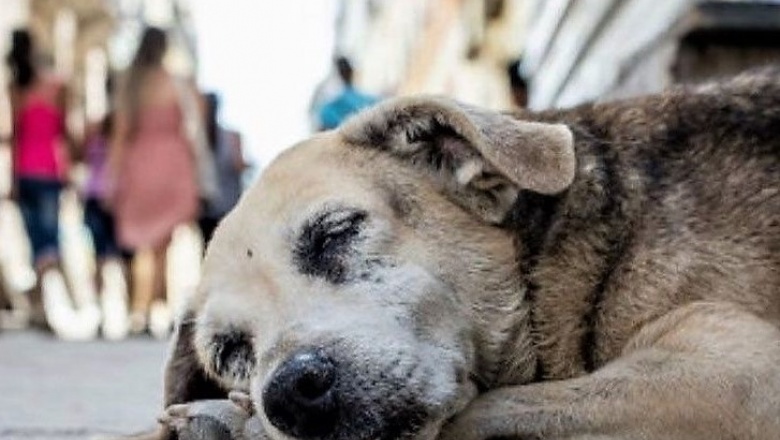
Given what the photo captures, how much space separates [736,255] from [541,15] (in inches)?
451

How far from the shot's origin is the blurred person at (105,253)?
12828 millimetres

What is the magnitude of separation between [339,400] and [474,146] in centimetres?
81

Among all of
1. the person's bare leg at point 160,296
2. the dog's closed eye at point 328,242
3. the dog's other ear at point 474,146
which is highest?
the dog's other ear at point 474,146

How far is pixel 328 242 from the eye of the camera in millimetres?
4121

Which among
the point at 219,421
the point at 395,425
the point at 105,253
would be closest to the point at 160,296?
the point at 105,253

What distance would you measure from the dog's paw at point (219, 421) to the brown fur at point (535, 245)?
0.13 metres

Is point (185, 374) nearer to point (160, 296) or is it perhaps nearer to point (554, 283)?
point (554, 283)

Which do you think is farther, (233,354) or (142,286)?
(142,286)

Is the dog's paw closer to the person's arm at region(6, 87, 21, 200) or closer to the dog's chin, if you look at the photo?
the dog's chin

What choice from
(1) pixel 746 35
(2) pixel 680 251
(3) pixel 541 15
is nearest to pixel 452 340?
(2) pixel 680 251

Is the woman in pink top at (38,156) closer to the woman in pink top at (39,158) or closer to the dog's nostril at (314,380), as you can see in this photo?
the woman in pink top at (39,158)

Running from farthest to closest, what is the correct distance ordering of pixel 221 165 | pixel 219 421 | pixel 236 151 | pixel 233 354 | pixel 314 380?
pixel 236 151
pixel 221 165
pixel 233 354
pixel 219 421
pixel 314 380

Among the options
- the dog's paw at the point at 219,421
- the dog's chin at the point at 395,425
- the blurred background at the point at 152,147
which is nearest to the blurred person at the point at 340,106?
the blurred background at the point at 152,147

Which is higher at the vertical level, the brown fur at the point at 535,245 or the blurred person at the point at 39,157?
the brown fur at the point at 535,245
